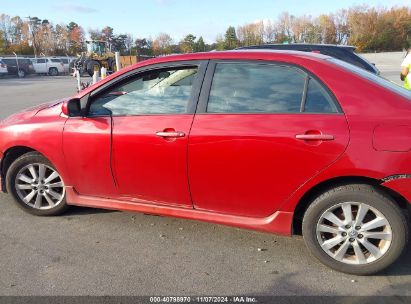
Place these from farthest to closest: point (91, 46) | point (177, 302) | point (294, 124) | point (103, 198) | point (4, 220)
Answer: point (91, 46), point (4, 220), point (103, 198), point (294, 124), point (177, 302)

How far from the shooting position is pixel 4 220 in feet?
13.1

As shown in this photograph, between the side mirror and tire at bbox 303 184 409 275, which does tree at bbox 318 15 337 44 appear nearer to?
the side mirror

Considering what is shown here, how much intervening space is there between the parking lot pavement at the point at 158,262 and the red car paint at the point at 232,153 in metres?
0.28

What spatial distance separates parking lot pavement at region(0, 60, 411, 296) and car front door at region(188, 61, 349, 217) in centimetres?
41

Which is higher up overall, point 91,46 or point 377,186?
point 91,46

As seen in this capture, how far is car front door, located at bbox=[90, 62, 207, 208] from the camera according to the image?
3.23 metres

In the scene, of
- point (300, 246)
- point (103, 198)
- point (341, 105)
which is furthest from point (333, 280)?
point (103, 198)

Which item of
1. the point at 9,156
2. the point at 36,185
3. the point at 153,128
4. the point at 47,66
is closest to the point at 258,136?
the point at 153,128

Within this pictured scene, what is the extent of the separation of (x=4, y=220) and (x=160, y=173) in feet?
6.13

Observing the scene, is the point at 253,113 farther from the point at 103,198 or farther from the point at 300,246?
the point at 103,198

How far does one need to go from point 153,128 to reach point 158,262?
1097mm

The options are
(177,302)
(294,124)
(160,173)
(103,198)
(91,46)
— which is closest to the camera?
(177,302)

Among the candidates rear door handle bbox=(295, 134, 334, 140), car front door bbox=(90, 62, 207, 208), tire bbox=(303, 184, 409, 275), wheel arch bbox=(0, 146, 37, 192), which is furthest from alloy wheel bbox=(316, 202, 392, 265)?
wheel arch bbox=(0, 146, 37, 192)

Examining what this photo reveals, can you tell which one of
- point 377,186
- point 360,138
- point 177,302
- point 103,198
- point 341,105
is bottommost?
point 177,302
